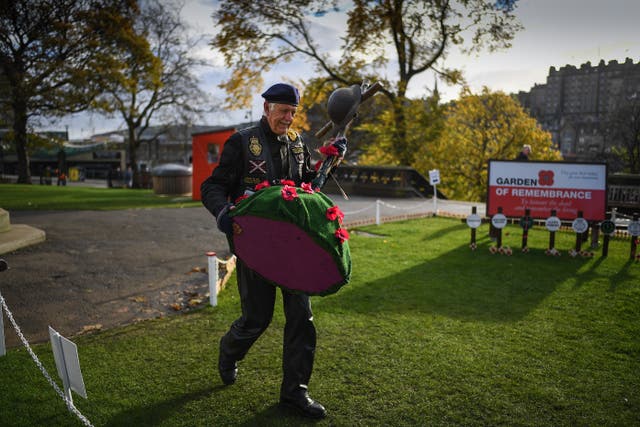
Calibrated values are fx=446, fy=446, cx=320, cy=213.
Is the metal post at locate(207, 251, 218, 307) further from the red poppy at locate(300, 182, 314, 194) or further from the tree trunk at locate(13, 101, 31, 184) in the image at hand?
the tree trunk at locate(13, 101, 31, 184)

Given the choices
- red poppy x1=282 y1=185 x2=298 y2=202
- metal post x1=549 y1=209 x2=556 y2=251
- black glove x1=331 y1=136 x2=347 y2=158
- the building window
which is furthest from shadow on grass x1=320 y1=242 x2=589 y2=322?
the building window

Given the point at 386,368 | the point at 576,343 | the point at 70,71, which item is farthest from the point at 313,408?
the point at 70,71

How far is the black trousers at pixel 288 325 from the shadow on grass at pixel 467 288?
2232mm

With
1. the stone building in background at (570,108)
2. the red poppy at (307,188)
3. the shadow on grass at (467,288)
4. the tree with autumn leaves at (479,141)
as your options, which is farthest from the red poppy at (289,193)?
the stone building in background at (570,108)

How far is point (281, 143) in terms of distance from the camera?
11.5ft

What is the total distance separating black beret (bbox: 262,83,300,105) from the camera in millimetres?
3277

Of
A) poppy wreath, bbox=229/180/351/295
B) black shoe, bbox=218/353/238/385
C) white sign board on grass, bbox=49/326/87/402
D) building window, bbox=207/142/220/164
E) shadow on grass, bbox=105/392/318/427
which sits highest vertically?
building window, bbox=207/142/220/164

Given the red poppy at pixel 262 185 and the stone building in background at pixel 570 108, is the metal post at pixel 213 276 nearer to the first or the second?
the red poppy at pixel 262 185

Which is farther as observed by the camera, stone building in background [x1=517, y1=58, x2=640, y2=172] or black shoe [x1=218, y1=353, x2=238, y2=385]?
stone building in background [x1=517, y1=58, x2=640, y2=172]

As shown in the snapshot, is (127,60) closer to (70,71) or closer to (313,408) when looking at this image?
(70,71)

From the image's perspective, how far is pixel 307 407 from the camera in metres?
3.22

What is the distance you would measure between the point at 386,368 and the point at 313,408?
102 centimetres

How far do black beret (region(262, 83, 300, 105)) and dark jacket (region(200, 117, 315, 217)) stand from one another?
0.23 meters

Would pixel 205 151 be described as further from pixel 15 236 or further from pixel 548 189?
pixel 548 189
